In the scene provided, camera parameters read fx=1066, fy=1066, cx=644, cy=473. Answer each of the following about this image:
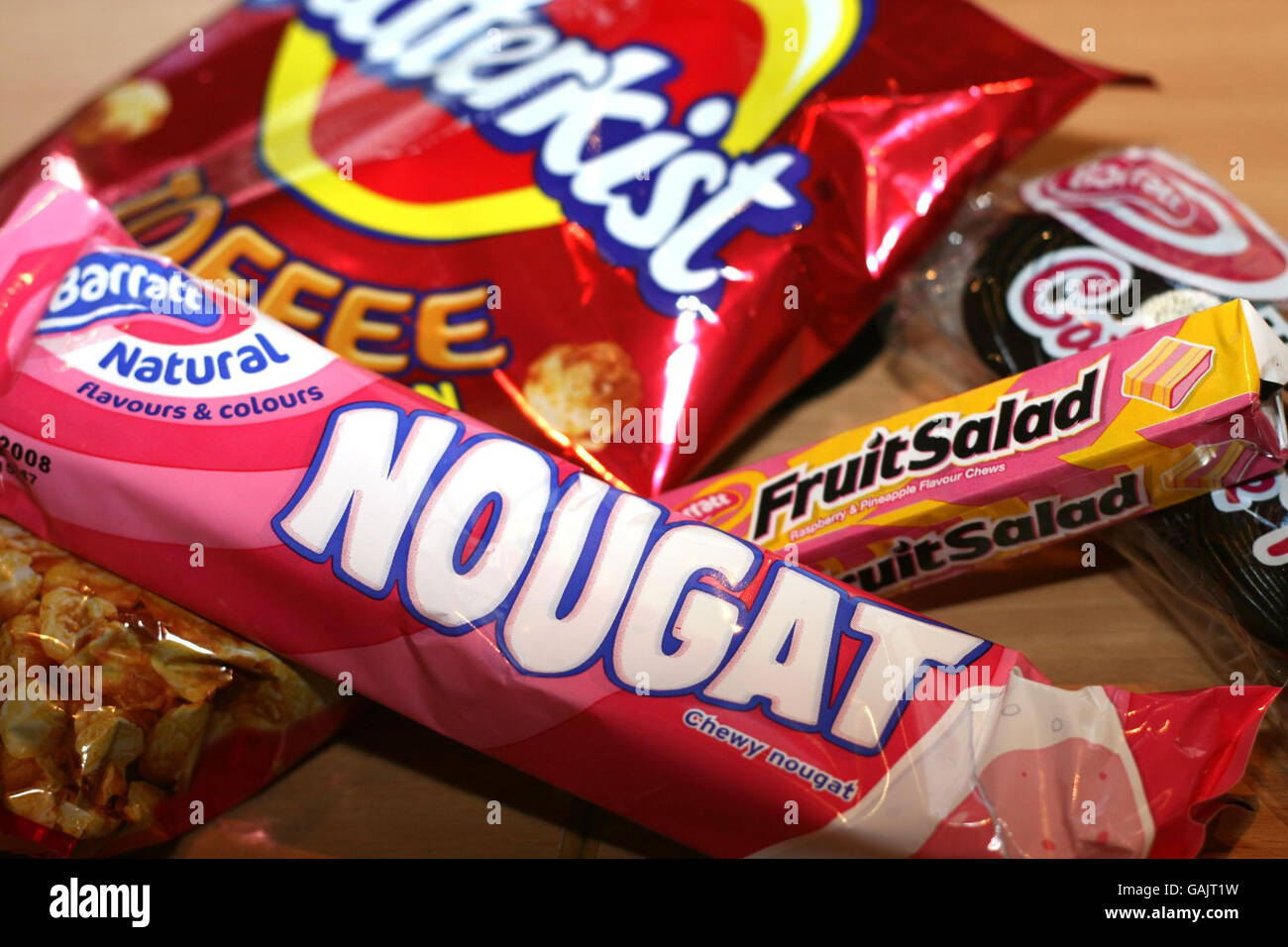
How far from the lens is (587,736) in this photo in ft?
2.18

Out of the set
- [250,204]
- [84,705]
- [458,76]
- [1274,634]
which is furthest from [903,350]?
[84,705]

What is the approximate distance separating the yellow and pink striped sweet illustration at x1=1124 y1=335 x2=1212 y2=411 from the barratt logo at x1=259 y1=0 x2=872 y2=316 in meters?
0.32

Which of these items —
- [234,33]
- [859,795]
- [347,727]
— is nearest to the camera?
[859,795]

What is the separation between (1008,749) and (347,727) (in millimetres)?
472

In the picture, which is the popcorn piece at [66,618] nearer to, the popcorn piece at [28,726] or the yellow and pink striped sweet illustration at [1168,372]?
the popcorn piece at [28,726]

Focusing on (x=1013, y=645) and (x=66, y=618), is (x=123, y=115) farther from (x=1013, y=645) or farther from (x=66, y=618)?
(x=1013, y=645)

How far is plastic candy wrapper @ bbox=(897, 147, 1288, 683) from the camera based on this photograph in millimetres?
734
